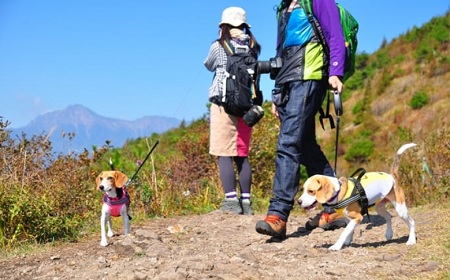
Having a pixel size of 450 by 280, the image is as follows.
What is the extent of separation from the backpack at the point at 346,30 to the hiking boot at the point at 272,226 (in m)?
1.34

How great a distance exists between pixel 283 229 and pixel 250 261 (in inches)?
32.9

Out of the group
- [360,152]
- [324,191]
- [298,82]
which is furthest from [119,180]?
[360,152]

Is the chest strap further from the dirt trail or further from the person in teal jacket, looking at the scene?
the person in teal jacket

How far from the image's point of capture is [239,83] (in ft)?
18.9

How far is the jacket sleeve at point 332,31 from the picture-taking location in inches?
183

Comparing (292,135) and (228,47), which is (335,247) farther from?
(228,47)

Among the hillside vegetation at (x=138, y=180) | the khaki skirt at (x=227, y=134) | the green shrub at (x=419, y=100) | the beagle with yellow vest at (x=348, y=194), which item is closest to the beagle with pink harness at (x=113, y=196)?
the hillside vegetation at (x=138, y=180)

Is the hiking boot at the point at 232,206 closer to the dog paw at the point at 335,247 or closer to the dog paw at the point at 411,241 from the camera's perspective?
the dog paw at the point at 335,247

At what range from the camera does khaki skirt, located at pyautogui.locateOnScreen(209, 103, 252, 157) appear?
5996mm

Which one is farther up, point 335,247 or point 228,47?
point 228,47

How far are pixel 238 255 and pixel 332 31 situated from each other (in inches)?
76.6

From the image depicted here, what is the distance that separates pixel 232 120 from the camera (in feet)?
19.9

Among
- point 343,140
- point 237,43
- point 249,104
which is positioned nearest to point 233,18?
point 237,43

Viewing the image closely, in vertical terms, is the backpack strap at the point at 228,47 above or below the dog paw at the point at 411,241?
above
